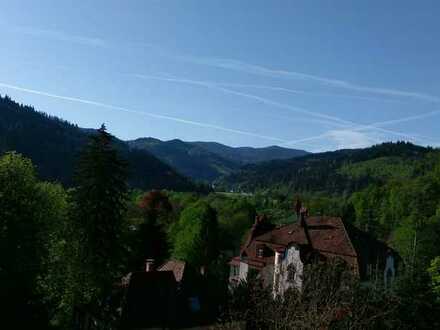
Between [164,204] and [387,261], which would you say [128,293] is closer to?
[387,261]

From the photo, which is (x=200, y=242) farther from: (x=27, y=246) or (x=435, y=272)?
(x=435, y=272)

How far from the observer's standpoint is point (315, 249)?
4638cm

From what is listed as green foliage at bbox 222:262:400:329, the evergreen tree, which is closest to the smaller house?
the evergreen tree

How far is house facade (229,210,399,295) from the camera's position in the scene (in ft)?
143

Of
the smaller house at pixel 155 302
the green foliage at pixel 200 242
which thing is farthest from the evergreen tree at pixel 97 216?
the green foliage at pixel 200 242

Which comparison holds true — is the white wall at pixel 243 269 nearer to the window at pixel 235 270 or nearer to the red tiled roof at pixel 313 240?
the red tiled roof at pixel 313 240

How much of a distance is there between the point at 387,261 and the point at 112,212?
25.2 m

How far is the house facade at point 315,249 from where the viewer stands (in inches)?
1716

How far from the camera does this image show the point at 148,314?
3584cm

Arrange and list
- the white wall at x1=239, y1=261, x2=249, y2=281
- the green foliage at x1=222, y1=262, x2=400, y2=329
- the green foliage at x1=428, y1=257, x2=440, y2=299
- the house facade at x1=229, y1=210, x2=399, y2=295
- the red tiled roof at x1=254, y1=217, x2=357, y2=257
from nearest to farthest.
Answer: the green foliage at x1=222, y1=262, x2=400, y2=329
the green foliage at x1=428, y1=257, x2=440, y2=299
the house facade at x1=229, y1=210, x2=399, y2=295
the red tiled roof at x1=254, y1=217, x2=357, y2=257
the white wall at x1=239, y1=261, x2=249, y2=281

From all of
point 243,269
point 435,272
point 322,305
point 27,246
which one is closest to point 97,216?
point 27,246

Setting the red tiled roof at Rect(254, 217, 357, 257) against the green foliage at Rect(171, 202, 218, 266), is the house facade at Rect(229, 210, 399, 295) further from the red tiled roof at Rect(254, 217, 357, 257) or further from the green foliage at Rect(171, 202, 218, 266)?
the green foliage at Rect(171, 202, 218, 266)

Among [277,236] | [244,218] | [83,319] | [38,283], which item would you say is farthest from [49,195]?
[244,218]

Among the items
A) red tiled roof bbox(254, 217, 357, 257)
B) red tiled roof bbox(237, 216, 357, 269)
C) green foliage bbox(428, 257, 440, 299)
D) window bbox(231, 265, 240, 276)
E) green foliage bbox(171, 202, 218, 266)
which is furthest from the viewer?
green foliage bbox(171, 202, 218, 266)
